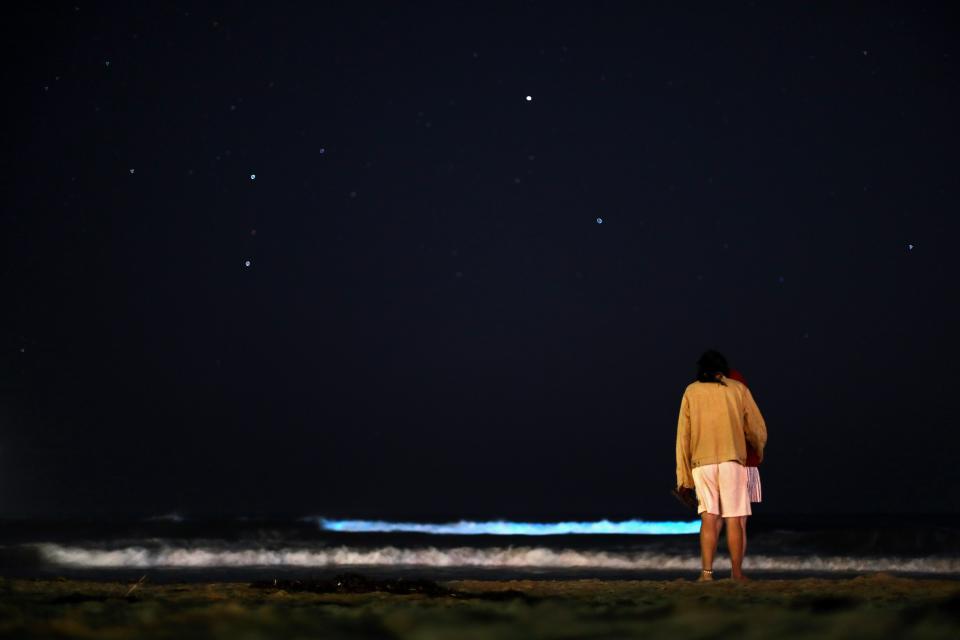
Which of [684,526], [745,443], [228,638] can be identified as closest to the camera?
[228,638]

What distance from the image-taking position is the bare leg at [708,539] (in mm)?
6297

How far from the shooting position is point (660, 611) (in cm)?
292

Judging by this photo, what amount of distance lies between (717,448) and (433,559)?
10.4 metres

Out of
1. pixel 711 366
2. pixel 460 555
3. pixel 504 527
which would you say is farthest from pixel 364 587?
pixel 504 527

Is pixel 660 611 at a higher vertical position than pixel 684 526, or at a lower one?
higher

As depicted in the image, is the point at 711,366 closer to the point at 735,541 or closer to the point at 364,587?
the point at 735,541

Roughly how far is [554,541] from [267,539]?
5647 millimetres

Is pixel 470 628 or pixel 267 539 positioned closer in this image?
pixel 470 628

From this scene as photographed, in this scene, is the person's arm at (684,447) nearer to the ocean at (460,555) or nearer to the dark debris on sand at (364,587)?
the dark debris on sand at (364,587)

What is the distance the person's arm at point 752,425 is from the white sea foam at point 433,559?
7980 millimetres

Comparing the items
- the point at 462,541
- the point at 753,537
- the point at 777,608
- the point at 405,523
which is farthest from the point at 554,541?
the point at 777,608

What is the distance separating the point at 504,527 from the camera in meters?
28.0

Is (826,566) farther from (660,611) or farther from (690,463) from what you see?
(660,611)

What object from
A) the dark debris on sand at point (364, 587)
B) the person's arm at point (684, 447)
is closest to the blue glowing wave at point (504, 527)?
the person's arm at point (684, 447)
